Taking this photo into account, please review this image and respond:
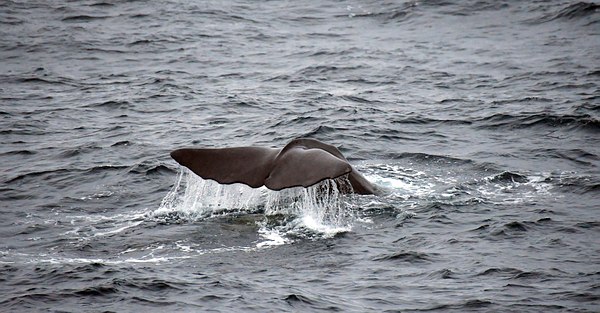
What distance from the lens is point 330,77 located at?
22.6m

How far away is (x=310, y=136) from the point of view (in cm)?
1786

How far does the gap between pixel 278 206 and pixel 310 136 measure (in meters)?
4.78

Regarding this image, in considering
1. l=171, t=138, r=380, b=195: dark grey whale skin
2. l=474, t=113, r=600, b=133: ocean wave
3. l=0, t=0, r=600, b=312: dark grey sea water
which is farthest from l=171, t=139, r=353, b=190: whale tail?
l=474, t=113, r=600, b=133: ocean wave

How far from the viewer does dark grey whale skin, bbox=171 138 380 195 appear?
11617 millimetres

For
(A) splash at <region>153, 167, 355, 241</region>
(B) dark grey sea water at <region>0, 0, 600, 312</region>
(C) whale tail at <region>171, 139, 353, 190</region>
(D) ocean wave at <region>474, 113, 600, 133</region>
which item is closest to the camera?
(B) dark grey sea water at <region>0, 0, 600, 312</region>

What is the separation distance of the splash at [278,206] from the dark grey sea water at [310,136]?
0.09 ft

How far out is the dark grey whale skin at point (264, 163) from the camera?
38.1ft

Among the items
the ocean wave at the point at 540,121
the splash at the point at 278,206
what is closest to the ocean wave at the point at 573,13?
the ocean wave at the point at 540,121

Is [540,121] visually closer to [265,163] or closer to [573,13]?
[265,163]

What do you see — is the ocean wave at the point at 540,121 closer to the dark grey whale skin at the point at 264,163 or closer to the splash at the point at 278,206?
the splash at the point at 278,206

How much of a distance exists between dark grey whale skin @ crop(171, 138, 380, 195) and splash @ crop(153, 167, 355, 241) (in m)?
0.40

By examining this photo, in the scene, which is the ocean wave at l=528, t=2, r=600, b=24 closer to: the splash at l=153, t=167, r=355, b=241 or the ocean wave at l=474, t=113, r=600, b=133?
the ocean wave at l=474, t=113, r=600, b=133

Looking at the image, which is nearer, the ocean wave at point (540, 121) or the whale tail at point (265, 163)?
the whale tail at point (265, 163)

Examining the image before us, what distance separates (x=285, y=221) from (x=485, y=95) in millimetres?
8585
